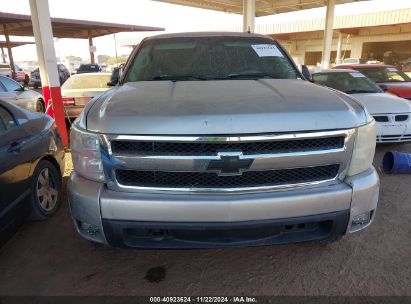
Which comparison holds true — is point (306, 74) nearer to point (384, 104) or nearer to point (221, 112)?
point (221, 112)

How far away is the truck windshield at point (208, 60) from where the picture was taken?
337 centimetres

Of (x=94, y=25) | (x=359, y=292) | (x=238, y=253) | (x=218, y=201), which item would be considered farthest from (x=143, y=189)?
(x=94, y=25)

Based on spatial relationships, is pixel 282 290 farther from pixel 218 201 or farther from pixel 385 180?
pixel 385 180

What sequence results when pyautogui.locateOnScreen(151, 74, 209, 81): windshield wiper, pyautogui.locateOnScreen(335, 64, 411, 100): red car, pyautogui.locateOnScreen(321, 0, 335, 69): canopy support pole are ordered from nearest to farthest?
pyautogui.locateOnScreen(151, 74, 209, 81): windshield wiper
pyautogui.locateOnScreen(335, 64, 411, 100): red car
pyautogui.locateOnScreen(321, 0, 335, 69): canopy support pole

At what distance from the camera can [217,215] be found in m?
2.09

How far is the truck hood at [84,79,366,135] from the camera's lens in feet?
6.82

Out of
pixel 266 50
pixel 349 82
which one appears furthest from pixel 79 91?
pixel 349 82

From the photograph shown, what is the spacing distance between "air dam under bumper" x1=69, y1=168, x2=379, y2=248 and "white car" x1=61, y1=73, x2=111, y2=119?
5.63 meters

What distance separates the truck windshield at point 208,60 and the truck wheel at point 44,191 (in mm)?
1359

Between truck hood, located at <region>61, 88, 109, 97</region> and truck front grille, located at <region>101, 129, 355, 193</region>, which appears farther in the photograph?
truck hood, located at <region>61, 88, 109, 97</region>

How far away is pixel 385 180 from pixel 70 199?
425cm

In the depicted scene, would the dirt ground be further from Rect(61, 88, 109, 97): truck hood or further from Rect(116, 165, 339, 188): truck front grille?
Rect(61, 88, 109, 97): truck hood

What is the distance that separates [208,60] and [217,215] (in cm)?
198

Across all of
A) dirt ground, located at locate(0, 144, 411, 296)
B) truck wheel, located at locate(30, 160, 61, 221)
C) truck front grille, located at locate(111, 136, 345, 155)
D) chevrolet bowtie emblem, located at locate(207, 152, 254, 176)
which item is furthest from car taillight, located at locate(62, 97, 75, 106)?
chevrolet bowtie emblem, located at locate(207, 152, 254, 176)
